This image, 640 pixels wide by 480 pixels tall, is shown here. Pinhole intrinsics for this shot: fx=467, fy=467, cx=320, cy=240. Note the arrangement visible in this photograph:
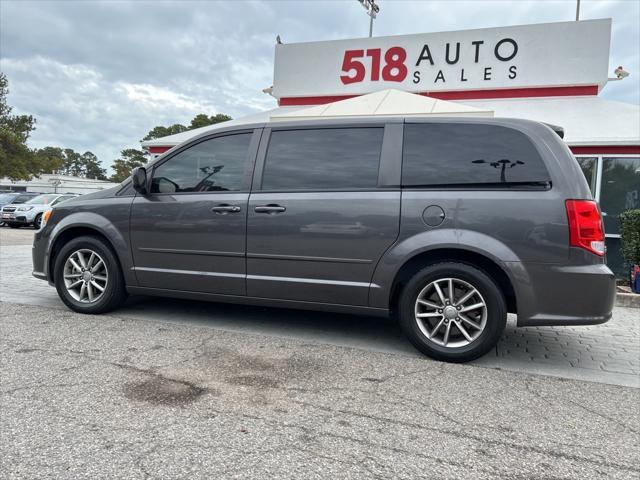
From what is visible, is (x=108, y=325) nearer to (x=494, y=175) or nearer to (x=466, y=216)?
(x=466, y=216)

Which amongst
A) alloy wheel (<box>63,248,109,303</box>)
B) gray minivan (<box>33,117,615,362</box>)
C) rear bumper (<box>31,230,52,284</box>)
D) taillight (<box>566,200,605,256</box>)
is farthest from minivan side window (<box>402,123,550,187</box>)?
rear bumper (<box>31,230,52,284</box>)

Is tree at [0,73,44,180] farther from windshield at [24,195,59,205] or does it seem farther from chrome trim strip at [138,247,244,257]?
chrome trim strip at [138,247,244,257]

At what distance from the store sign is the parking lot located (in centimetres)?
916

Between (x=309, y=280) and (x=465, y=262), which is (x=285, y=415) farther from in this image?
(x=465, y=262)

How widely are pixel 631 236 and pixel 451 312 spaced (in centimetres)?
483

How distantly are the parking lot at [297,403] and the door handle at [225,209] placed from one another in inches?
43.1

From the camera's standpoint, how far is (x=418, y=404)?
112 inches

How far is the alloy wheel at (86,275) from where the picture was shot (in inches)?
183

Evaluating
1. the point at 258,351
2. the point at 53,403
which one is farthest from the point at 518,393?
the point at 53,403

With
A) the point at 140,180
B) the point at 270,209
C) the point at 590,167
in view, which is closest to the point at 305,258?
the point at 270,209

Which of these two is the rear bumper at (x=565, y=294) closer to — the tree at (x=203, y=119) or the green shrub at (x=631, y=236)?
the green shrub at (x=631, y=236)

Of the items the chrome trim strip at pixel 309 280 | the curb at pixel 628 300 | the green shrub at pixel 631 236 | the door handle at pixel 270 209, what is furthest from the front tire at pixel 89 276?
the green shrub at pixel 631 236

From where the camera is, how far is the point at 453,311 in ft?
11.7

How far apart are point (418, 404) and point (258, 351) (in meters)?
1.41
